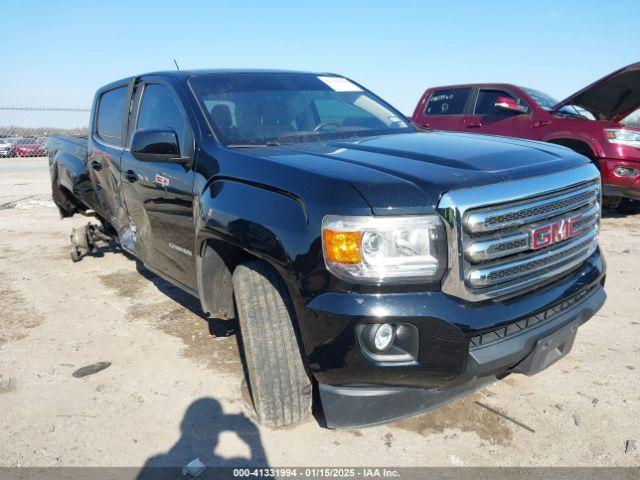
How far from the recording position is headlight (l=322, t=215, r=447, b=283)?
6.58 ft

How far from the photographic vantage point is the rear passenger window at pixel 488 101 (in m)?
8.35

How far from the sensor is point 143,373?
10.8 feet

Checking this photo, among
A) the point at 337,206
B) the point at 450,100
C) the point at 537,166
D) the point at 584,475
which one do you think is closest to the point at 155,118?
the point at 337,206

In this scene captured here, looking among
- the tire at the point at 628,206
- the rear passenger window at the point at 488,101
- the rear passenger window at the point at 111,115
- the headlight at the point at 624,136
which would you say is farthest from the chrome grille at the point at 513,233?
the tire at the point at 628,206

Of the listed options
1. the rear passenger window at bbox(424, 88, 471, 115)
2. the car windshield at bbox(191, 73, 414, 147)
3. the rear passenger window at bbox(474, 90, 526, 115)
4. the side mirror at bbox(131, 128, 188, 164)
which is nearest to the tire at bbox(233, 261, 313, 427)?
the car windshield at bbox(191, 73, 414, 147)

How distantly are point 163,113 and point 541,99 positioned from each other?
6579 millimetres

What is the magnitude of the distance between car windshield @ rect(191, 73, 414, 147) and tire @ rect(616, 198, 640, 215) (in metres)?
6.00

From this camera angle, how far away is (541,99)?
8141 millimetres

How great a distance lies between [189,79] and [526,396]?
2802 mm

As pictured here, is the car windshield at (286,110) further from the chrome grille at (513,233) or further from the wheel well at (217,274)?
the chrome grille at (513,233)

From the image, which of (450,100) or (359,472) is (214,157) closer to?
(359,472)

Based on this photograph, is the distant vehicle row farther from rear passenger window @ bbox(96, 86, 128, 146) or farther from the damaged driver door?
the damaged driver door

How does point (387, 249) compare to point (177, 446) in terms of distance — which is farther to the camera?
point (177, 446)

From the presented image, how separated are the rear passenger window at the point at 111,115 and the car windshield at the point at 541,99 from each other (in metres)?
6.09
